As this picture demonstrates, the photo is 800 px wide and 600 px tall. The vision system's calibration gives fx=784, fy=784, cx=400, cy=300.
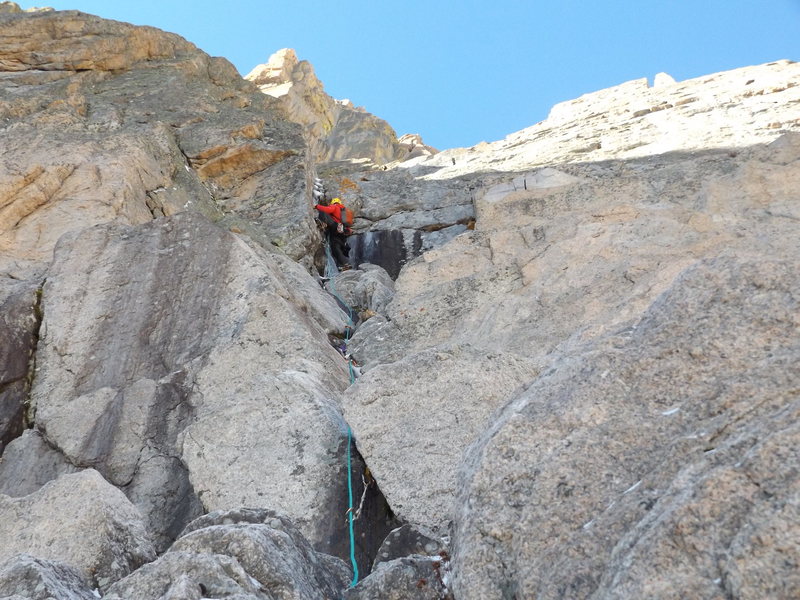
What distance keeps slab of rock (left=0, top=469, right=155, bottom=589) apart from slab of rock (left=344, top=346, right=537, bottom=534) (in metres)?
1.84

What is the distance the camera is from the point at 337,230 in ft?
56.1

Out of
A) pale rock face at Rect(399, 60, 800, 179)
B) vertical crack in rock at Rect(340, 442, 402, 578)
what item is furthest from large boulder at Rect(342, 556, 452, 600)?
pale rock face at Rect(399, 60, 800, 179)

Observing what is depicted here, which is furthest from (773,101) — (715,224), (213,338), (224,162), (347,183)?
(213,338)

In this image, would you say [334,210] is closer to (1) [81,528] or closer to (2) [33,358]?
(2) [33,358]

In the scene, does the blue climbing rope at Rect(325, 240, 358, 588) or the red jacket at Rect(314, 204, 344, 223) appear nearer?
the blue climbing rope at Rect(325, 240, 358, 588)

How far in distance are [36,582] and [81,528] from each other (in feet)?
4.45

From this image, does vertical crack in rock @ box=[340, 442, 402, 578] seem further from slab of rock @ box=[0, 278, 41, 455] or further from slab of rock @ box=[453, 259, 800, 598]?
slab of rock @ box=[0, 278, 41, 455]

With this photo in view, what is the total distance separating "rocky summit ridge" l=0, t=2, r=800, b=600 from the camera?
145 inches

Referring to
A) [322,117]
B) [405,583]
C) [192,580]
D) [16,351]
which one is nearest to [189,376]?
[16,351]

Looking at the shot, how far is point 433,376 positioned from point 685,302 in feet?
8.49

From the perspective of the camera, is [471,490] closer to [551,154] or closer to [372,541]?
[372,541]

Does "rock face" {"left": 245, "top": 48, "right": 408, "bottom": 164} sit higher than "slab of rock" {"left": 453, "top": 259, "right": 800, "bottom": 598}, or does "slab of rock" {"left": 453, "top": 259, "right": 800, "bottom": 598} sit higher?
"rock face" {"left": 245, "top": 48, "right": 408, "bottom": 164}

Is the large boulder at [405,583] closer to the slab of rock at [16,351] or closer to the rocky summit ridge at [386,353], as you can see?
the rocky summit ridge at [386,353]

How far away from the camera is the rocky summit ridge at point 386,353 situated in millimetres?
3691
